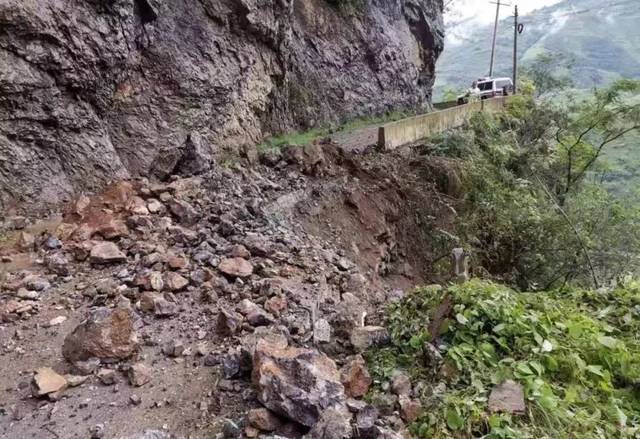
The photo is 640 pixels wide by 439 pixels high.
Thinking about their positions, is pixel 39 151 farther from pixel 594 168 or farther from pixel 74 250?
pixel 594 168

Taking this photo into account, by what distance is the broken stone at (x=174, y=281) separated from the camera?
4.33 metres

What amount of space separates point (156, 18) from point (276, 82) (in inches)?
137

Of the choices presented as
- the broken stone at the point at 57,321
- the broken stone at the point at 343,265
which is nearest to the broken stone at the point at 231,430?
the broken stone at the point at 57,321

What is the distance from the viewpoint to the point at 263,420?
253cm

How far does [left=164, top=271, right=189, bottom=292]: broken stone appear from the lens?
171 inches

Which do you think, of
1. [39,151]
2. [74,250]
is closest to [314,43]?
[39,151]

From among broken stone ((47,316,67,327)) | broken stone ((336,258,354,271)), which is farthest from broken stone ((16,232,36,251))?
broken stone ((336,258,354,271))

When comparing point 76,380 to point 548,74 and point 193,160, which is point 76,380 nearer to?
point 193,160

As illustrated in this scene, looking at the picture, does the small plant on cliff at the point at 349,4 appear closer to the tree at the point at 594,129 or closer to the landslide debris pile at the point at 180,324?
the tree at the point at 594,129

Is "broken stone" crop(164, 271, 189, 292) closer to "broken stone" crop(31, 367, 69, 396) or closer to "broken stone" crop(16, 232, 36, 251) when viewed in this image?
"broken stone" crop(31, 367, 69, 396)

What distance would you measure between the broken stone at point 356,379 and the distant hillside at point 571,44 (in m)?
57.7

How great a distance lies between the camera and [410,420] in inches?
99.3

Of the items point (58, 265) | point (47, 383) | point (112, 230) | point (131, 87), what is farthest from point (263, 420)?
point (131, 87)

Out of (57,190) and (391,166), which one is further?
(391,166)
